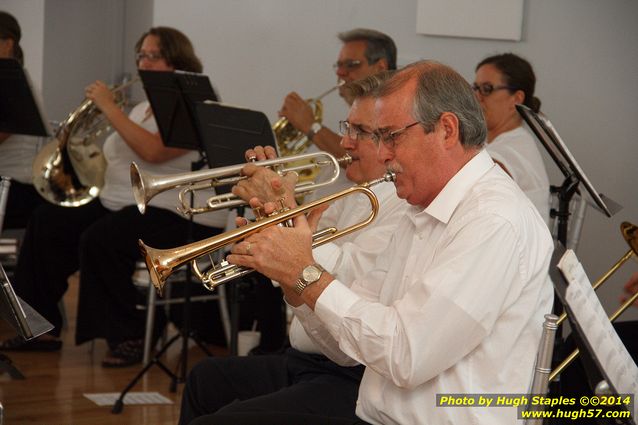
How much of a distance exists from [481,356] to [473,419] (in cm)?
12

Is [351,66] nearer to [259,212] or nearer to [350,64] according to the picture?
[350,64]

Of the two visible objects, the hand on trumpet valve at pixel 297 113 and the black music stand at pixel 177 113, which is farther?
the hand on trumpet valve at pixel 297 113

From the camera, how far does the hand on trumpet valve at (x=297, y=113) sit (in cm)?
390

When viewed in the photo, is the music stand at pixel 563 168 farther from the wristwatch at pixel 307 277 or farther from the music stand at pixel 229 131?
the wristwatch at pixel 307 277

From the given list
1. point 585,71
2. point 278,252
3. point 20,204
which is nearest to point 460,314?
point 278,252

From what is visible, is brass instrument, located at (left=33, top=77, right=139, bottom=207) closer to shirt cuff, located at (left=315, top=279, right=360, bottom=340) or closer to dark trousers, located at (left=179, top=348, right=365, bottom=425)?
dark trousers, located at (left=179, top=348, right=365, bottom=425)

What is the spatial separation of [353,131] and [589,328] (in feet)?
4.13

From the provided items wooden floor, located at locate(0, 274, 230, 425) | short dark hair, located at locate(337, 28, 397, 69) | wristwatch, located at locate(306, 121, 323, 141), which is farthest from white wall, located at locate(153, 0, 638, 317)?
wooden floor, located at locate(0, 274, 230, 425)

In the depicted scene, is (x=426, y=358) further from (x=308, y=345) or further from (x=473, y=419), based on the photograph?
(x=308, y=345)

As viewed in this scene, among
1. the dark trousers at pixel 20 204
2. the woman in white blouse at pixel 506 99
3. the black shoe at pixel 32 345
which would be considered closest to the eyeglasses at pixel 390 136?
the woman in white blouse at pixel 506 99

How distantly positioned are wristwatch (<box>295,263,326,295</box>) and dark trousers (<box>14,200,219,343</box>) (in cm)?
236

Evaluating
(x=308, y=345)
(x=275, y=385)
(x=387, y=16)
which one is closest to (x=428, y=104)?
(x=308, y=345)

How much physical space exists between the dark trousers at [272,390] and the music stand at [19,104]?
77.9 inches

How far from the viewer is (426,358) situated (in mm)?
1686
